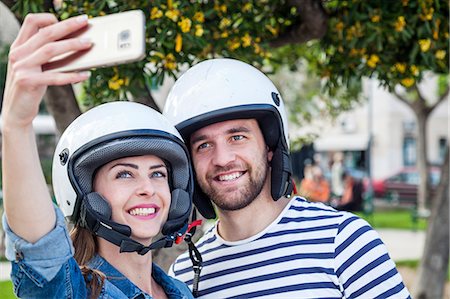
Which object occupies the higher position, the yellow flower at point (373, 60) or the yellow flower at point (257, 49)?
the yellow flower at point (257, 49)

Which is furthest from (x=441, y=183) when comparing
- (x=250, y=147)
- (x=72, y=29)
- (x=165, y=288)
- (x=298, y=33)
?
(x=72, y=29)

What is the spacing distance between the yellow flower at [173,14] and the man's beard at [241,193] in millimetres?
1189

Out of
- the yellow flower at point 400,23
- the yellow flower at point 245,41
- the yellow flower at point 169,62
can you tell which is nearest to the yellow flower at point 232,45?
the yellow flower at point 245,41

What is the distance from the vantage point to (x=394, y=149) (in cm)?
3659

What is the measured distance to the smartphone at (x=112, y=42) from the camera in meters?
1.64

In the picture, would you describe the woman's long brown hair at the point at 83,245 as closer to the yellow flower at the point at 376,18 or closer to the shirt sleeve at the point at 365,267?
the shirt sleeve at the point at 365,267

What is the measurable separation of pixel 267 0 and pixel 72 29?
131 inches

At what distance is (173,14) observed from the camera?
396cm

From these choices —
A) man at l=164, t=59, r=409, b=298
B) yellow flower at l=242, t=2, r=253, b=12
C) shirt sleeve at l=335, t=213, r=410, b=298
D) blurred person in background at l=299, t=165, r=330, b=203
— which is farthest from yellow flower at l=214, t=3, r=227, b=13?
blurred person in background at l=299, t=165, r=330, b=203

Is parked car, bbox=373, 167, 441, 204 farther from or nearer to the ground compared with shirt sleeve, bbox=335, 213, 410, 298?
nearer to the ground

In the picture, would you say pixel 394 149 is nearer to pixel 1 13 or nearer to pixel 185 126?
pixel 1 13

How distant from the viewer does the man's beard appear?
3029mm

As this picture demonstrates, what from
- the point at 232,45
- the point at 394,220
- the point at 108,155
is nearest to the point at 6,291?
the point at 232,45

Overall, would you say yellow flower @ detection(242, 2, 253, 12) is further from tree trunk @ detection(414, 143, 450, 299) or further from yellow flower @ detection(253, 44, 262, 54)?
tree trunk @ detection(414, 143, 450, 299)
